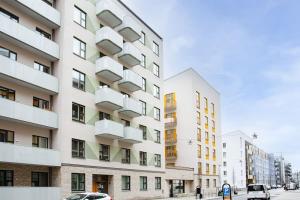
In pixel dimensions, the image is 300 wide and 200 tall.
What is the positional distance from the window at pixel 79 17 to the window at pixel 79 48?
173cm

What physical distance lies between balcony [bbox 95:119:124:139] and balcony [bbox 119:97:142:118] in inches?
132

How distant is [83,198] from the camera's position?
2678cm

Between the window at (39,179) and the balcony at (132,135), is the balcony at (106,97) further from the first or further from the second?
the window at (39,179)

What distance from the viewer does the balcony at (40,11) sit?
32312mm

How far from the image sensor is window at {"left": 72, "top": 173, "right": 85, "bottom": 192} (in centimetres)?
3581

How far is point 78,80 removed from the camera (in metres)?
38.2

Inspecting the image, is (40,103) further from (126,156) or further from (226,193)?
(226,193)

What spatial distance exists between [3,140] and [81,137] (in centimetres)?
829

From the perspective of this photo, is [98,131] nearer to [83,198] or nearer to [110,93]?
[110,93]

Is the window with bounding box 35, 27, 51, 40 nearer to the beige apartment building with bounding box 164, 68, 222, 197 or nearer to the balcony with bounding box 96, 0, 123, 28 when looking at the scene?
the balcony with bounding box 96, 0, 123, 28

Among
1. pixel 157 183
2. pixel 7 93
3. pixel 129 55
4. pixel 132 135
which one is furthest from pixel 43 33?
pixel 157 183

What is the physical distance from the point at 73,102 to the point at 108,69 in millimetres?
5245

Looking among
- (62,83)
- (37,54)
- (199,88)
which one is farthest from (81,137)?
(199,88)

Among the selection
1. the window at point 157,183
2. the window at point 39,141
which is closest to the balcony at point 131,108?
the window at point 157,183
